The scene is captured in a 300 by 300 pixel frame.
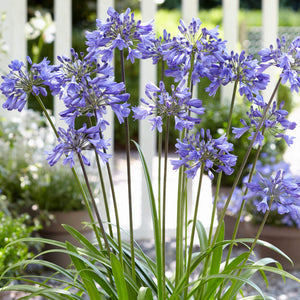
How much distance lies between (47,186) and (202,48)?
6.47 ft

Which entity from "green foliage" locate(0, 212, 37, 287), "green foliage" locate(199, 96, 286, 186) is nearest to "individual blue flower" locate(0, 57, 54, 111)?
"green foliage" locate(0, 212, 37, 287)

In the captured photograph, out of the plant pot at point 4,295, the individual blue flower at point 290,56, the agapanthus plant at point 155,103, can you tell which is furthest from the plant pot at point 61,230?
the individual blue flower at point 290,56

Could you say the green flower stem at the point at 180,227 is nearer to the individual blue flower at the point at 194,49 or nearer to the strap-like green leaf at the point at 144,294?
the strap-like green leaf at the point at 144,294

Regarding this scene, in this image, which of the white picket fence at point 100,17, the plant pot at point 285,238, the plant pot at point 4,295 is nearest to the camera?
the plant pot at point 4,295

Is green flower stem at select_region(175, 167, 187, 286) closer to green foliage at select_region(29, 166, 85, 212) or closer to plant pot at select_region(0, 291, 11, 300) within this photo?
plant pot at select_region(0, 291, 11, 300)

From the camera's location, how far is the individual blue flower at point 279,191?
1.18 m

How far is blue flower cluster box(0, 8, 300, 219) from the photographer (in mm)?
1101

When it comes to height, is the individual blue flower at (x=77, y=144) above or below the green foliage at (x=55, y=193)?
above

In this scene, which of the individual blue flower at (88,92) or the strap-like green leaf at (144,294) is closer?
the individual blue flower at (88,92)

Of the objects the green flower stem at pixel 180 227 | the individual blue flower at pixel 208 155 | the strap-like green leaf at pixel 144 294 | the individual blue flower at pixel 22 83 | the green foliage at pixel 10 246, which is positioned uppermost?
the individual blue flower at pixel 22 83

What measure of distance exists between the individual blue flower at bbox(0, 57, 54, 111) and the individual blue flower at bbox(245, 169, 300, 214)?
51 cm

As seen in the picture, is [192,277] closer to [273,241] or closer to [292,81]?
[273,241]

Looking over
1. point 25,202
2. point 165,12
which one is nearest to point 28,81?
point 25,202

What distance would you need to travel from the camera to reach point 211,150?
1117 millimetres
